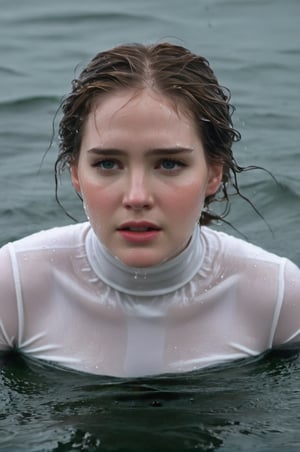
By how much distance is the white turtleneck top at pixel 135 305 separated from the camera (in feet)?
14.4

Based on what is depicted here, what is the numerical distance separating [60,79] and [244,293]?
4.99 meters

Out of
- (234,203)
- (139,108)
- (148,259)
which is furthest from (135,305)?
(234,203)

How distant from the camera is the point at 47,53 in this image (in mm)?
9859

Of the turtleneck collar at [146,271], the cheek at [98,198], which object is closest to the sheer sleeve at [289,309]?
the turtleneck collar at [146,271]

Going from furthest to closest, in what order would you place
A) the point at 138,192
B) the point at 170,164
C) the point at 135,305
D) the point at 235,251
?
1. the point at 235,251
2. the point at 135,305
3. the point at 170,164
4. the point at 138,192

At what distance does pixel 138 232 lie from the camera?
401 cm

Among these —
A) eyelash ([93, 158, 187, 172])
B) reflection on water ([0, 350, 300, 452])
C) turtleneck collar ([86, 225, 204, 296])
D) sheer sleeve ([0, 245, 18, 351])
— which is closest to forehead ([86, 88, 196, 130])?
eyelash ([93, 158, 187, 172])

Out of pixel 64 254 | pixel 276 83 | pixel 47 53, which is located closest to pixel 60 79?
pixel 47 53

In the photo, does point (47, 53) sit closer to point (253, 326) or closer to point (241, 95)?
point (241, 95)

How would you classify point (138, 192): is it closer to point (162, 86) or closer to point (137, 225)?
point (137, 225)

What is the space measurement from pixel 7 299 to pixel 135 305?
0.42 m

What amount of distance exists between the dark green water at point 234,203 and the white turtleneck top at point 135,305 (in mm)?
85

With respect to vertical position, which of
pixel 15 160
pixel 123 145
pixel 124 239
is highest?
pixel 123 145

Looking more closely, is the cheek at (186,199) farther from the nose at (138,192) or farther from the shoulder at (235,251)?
the shoulder at (235,251)
